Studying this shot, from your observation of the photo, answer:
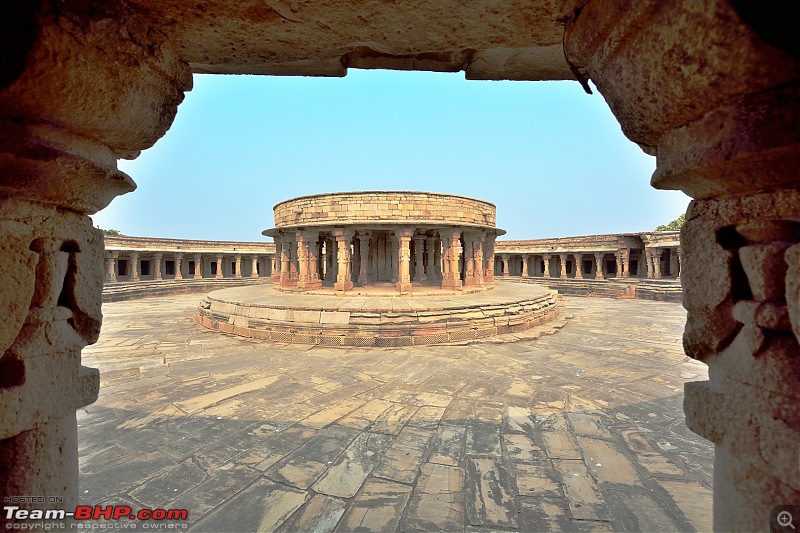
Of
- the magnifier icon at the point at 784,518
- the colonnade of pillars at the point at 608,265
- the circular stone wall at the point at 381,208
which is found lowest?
the magnifier icon at the point at 784,518

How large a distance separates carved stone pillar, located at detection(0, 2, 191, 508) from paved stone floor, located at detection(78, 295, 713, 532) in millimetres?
1523

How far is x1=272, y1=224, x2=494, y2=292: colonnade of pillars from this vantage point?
37.9ft

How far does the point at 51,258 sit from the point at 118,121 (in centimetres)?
64

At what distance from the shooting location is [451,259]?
1227 cm

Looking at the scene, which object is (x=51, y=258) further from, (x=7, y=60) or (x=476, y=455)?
(x=476, y=455)

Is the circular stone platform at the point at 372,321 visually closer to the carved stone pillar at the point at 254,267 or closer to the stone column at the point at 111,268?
the stone column at the point at 111,268

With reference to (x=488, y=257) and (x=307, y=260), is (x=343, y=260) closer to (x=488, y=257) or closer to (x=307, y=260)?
(x=307, y=260)

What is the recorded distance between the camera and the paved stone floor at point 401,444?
249 centimetres

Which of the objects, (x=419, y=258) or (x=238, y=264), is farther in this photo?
(x=238, y=264)

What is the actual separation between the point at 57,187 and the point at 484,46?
1.99 metres

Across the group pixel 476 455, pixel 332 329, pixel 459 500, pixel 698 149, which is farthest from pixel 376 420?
pixel 332 329

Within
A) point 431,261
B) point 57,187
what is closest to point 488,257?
point 431,261

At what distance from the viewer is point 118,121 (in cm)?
146

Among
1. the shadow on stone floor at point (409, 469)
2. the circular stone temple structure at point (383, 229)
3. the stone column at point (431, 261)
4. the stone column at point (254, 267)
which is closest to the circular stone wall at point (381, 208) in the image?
the circular stone temple structure at point (383, 229)
